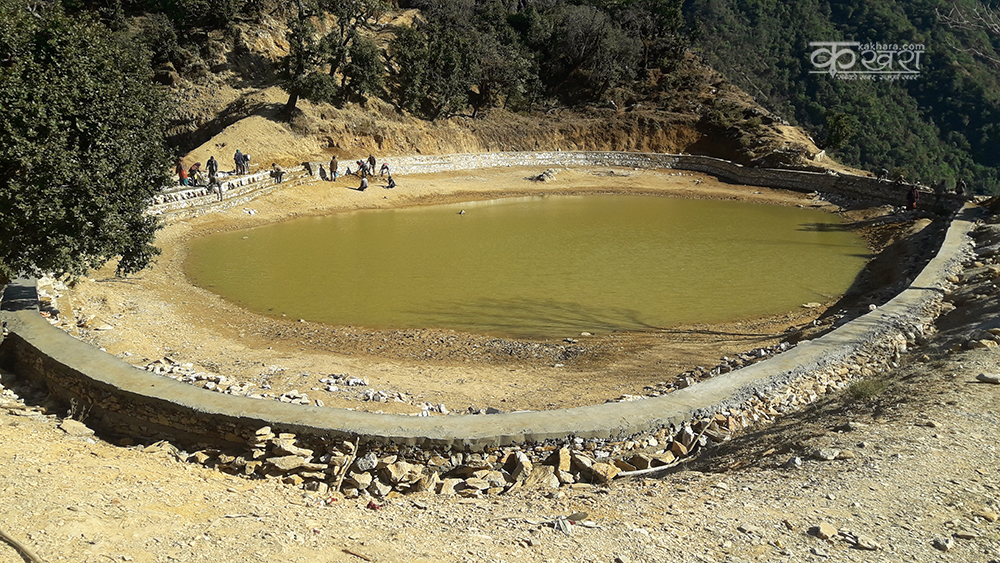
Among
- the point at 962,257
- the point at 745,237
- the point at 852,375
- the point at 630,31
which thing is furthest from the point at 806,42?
the point at 852,375

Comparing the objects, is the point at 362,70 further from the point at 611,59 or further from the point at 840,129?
the point at 840,129

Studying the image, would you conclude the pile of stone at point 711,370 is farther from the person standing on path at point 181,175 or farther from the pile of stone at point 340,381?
the person standing on path at point 181,175

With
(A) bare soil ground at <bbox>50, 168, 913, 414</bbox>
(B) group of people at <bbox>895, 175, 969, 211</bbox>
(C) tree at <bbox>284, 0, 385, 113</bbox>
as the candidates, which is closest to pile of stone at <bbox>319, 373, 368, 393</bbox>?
(A) bare soil ground at <bbox>50, 168, 913, 414</bbox>

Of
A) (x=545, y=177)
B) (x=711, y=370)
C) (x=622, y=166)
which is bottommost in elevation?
(x=711, y=370)

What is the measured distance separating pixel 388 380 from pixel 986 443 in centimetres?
828

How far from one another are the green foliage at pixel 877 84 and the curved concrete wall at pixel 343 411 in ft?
114

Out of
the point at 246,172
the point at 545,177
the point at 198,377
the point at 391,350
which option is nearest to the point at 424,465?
the point at 198,377

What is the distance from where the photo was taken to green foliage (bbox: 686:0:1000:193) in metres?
53.7

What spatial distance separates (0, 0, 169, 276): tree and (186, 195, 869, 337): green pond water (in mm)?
4923

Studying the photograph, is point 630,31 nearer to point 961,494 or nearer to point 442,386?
point 442,386

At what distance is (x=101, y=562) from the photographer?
5.08 m

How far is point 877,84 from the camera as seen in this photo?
2491 inches

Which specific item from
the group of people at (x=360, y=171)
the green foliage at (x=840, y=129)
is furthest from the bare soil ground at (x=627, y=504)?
the green foliage at (x=840, y=129)

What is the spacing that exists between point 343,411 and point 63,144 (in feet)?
21.8
